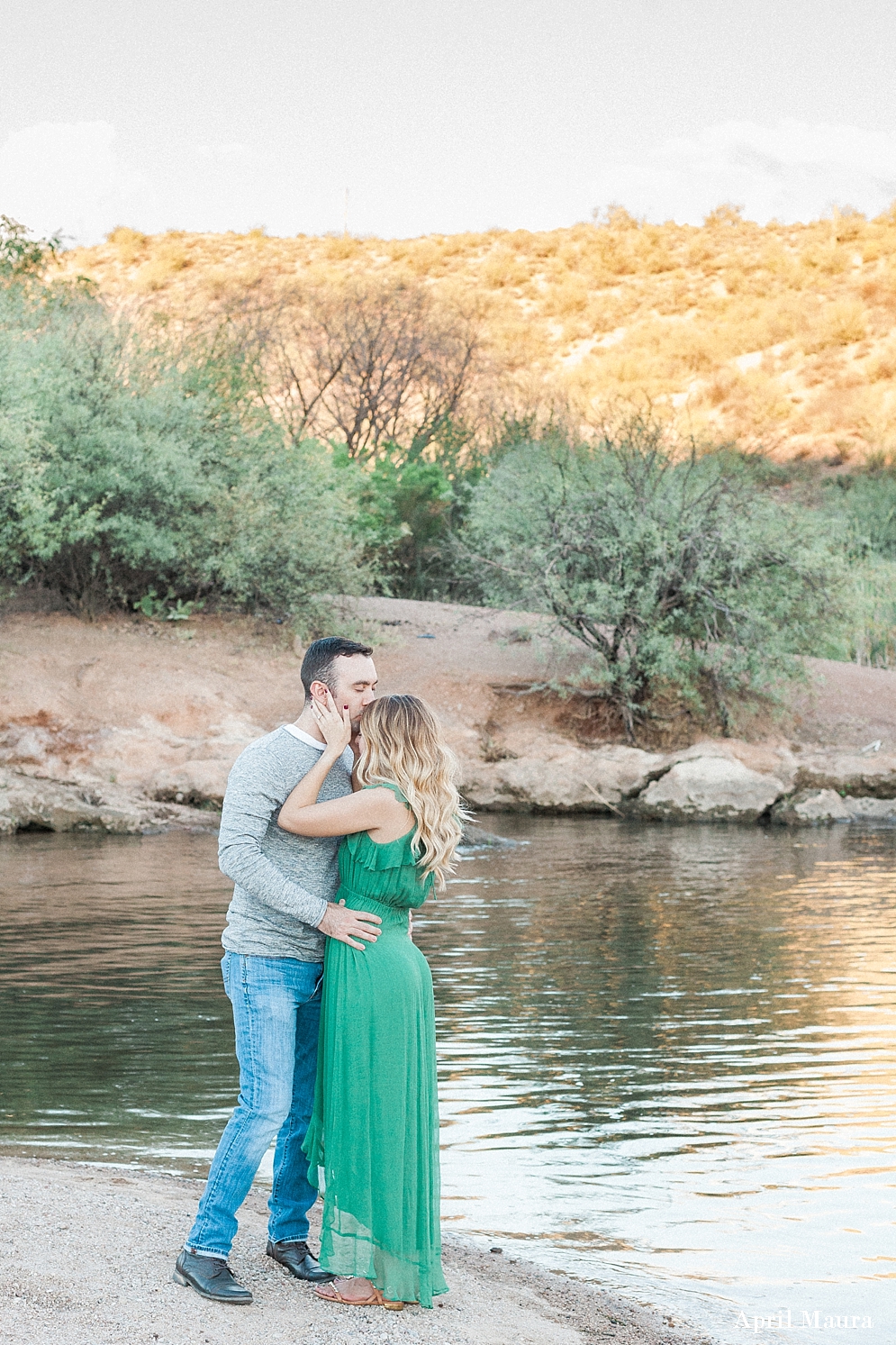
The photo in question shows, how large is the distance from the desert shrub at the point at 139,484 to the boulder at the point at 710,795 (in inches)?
330

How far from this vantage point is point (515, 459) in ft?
104

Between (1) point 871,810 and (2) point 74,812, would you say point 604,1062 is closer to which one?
(2) point 74,812

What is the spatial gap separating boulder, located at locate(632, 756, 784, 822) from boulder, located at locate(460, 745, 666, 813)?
45 cm

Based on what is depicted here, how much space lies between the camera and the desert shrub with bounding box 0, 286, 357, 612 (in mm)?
24047

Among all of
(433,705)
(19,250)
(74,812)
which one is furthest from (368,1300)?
(19,250)

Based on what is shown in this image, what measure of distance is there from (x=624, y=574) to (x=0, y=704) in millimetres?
10827

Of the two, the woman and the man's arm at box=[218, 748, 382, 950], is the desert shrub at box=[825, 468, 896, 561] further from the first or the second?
the man's arm at box=[218, 748, 382, 950]

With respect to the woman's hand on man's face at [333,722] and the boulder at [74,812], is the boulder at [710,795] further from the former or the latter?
the woman's hand on man's face at [333,722]

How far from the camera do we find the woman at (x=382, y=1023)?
430 centimetres

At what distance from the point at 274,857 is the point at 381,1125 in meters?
0.88

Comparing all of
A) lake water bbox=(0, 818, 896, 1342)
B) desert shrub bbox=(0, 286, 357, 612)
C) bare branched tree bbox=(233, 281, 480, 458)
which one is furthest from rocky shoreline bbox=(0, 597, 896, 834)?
bare branched tree bbox=(233, 281, 480, 458)

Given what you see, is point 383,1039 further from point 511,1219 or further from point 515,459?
point 515,459

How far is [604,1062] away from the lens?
27.2ft

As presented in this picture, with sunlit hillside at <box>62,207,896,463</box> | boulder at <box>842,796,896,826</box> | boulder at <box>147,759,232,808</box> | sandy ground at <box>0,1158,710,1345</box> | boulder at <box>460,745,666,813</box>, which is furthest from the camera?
sunlit hillside at <box>62,207,896,463</box>
